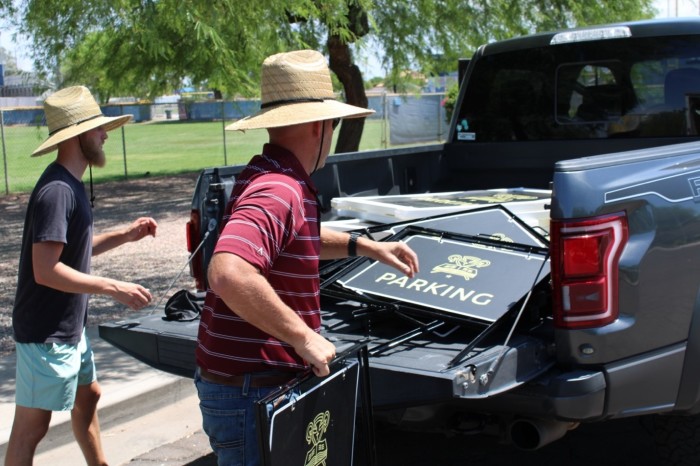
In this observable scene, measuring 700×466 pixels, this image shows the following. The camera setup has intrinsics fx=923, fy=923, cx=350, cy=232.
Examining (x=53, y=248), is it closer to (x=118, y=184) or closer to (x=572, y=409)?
(x=572, y=409)

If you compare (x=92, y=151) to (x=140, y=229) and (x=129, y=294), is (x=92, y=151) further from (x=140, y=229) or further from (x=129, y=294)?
(x=129, y=294)

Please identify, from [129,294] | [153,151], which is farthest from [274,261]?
[153,151]

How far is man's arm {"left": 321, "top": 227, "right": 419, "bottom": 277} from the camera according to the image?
3.33 m

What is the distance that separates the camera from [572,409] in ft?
11.1

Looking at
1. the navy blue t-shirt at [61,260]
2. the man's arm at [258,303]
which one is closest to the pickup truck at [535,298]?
the navy blue t-shirt at [61,260]

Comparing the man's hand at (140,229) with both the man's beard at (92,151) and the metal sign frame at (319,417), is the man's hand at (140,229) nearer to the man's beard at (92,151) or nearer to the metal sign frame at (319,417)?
the man's beard at (92,151)

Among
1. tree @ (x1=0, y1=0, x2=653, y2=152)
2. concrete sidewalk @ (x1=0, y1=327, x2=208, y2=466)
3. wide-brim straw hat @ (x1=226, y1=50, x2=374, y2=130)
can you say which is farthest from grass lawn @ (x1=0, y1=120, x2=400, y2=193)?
wide-brim straw hat @ (x1=226, y1=50, x2=374, y2=130)

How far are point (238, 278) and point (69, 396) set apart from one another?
5.59 ft

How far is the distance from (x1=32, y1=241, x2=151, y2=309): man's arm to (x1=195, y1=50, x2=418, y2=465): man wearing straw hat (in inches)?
29.1

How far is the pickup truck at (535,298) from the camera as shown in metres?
3.38

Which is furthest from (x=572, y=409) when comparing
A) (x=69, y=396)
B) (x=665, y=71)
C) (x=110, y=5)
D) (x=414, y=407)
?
(x=110, y=5)

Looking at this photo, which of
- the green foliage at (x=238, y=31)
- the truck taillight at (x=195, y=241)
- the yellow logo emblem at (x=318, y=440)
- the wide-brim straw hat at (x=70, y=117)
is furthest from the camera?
the green foliage at (x=238, y=31)

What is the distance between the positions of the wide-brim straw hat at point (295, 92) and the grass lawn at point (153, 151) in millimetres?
14214

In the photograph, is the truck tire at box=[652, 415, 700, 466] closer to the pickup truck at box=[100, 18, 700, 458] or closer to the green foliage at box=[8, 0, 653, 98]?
the pickup truck at box=[100, 18, 700, 458]
